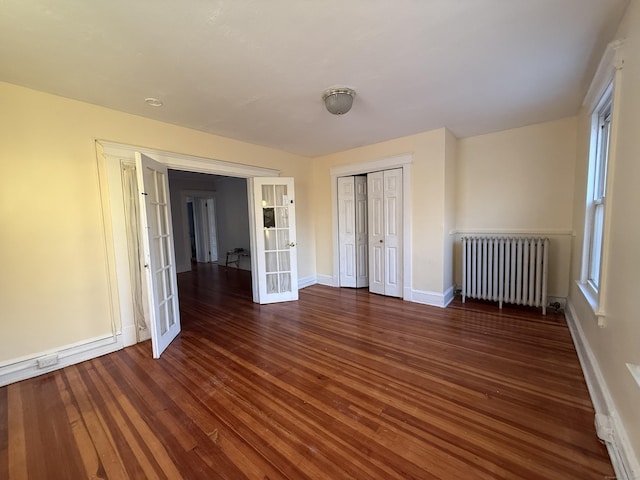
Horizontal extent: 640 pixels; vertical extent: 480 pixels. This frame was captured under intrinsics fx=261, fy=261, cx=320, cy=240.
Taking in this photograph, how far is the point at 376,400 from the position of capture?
192 centimetres

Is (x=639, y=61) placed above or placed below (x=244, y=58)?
below

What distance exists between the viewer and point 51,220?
2416 mm

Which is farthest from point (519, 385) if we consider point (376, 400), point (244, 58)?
point (244, 58)

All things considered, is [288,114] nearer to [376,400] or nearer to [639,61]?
[639,61]

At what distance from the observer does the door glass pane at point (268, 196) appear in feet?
13.8

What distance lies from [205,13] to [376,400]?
9.00 ft

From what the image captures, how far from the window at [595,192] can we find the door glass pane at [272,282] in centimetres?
379

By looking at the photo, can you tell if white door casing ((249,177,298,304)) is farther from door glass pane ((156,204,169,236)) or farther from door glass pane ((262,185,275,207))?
door glass pane ((156,204,169,236))

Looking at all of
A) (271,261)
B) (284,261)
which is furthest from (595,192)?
(271,261)

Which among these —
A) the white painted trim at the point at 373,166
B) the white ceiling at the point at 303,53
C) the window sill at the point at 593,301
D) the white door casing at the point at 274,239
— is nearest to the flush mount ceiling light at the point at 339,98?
the white ceiling at the point at 303,53

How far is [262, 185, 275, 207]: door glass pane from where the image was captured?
13.8 ft

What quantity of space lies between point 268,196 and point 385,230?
2015 mm

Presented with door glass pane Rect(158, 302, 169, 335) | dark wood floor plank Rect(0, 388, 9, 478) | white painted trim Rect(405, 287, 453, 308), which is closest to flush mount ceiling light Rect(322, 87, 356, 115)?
door glass pane Rect(158, 302, 169, 335)

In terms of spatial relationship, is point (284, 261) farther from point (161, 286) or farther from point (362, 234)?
point (161, 286)
